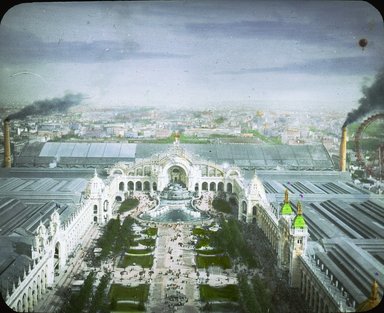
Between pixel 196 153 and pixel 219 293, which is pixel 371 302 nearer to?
pixel 219 293

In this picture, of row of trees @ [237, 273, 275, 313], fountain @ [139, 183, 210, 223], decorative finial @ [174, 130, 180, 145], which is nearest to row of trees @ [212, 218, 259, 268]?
row of trees @ [237, 273, 275, 313]

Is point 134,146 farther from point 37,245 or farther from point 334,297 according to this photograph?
point 334,297

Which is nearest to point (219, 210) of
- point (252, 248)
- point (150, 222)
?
point (150, 222)

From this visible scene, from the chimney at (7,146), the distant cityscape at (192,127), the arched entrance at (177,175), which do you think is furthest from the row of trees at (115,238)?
the arched entrance at (177,175)

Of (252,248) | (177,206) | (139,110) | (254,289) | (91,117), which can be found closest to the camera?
(254,289)

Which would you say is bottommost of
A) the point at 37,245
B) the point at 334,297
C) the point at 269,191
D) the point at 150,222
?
the point at 334,297

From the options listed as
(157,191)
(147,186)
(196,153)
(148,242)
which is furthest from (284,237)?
(196,153)
